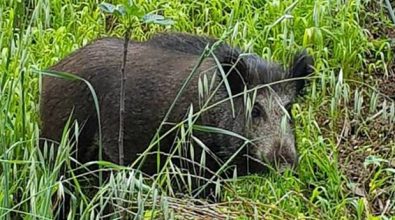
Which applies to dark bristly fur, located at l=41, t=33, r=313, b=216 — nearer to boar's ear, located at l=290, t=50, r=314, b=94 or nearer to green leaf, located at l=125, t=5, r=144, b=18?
boar's ear, located at l=290, t=50, r=314, b=94

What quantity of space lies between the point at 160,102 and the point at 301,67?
66 centimetres

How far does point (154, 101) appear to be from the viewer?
4398 millimetres

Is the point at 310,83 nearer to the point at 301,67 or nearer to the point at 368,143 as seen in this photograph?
the point at 301,67

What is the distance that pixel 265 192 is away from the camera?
4488 millimetres

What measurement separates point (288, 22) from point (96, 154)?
4.88 ft

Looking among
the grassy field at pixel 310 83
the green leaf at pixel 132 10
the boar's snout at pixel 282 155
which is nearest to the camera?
the green leaf at pixel 132 10

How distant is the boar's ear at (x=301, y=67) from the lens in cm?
451

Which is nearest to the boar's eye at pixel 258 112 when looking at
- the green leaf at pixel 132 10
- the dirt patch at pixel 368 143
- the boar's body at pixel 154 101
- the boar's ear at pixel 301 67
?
the boar's body at pixel 154 101

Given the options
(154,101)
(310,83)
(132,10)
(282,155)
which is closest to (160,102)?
(154,101)

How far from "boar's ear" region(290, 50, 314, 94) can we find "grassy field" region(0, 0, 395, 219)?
0.07 m

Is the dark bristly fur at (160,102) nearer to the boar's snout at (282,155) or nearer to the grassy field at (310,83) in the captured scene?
the boar's snout at (282,155)

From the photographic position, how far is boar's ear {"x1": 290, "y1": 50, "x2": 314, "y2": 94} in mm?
4512

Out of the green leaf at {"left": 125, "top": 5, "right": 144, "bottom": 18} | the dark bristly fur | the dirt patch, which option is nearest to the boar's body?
the dark bristly fur

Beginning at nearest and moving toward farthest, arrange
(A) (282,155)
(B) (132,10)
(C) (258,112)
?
(B) (132,10), (A) (282,155), (C) (258,112)
